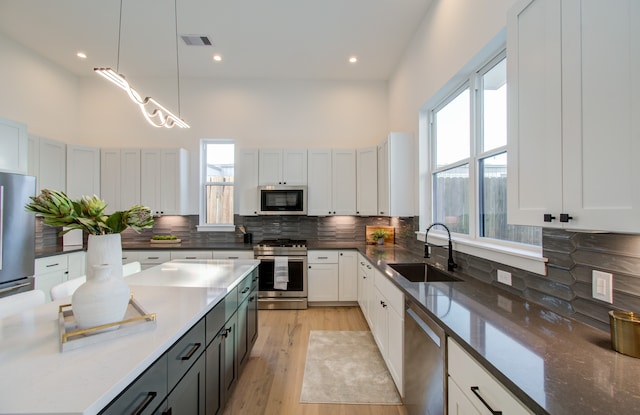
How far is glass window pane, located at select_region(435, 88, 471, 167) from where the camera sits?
7.93 ft

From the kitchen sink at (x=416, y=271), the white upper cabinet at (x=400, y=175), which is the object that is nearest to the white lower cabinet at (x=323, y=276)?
the white upper cabinet at (x=400, y=175)

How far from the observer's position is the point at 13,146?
283 cm

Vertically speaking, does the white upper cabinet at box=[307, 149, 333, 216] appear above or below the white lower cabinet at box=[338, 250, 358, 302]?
above

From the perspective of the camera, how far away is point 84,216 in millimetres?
1081

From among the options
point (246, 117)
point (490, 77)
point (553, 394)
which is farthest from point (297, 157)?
point (553, 394)

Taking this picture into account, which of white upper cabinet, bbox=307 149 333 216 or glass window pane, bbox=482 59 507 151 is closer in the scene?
glass window pane, bbox=482 59 507 151

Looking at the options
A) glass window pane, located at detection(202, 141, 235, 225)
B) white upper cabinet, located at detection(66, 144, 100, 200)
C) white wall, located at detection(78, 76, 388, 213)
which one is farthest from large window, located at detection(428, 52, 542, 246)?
white upper cabinet, located at detection(66, 144, 100, 200)

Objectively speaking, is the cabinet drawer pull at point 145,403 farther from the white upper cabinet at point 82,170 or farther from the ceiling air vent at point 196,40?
the white upper cabinet at point 82,170

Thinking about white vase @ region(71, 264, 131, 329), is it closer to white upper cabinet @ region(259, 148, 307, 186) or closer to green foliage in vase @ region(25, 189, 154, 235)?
green foliage in vase @ region(25, 189, 154, 235)

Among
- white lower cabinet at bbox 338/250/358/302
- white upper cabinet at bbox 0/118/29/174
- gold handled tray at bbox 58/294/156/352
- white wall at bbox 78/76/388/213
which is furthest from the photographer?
white wall at bbox 78/76/388/213

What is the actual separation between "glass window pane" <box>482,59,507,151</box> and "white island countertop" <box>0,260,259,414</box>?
7.50 feet

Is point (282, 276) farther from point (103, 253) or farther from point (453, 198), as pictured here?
point (103, 253)

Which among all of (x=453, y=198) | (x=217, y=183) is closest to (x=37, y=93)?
(x=217, y=183)

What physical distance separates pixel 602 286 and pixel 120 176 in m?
5.34
